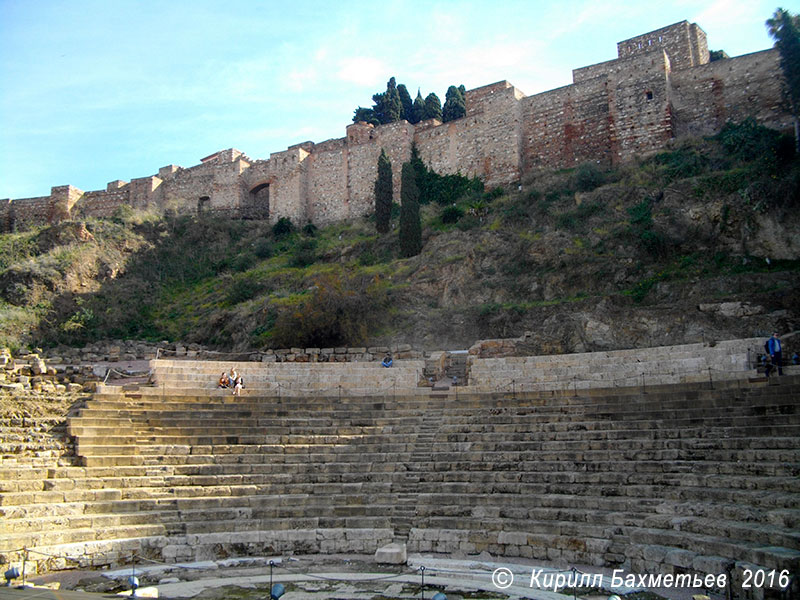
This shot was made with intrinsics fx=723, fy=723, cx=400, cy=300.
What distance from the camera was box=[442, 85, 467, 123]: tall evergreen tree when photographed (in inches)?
1487

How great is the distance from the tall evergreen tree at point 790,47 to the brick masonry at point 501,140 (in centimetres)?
159

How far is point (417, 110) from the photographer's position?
40000 mm

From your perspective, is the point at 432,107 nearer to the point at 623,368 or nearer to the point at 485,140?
the point at 485,140

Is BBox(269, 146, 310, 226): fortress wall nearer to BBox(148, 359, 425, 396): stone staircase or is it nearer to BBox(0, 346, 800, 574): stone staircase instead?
BBox(148, 359, 425, 396): stone staircase

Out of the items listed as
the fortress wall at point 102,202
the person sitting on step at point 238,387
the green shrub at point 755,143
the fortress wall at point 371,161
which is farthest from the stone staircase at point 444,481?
the fortress wall at point 102,202

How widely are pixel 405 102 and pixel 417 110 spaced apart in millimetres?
1190

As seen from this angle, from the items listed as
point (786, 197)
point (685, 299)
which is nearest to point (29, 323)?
point (685, 299)

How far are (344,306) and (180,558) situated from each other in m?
12.3

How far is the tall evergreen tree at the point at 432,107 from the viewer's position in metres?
39.2

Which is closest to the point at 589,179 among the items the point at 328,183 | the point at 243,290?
the point at 243,290

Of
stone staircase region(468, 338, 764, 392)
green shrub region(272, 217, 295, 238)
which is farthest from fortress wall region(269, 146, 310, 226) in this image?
stone staircase region(468, 338, 764, 392)

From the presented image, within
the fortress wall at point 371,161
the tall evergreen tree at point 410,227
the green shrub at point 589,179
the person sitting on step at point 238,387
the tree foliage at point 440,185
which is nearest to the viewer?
the person sitting on step at point 238,387

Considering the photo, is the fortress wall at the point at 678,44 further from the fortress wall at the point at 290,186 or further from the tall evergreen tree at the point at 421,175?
the fortress wall at the point at 290,186

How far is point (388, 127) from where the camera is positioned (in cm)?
3325
